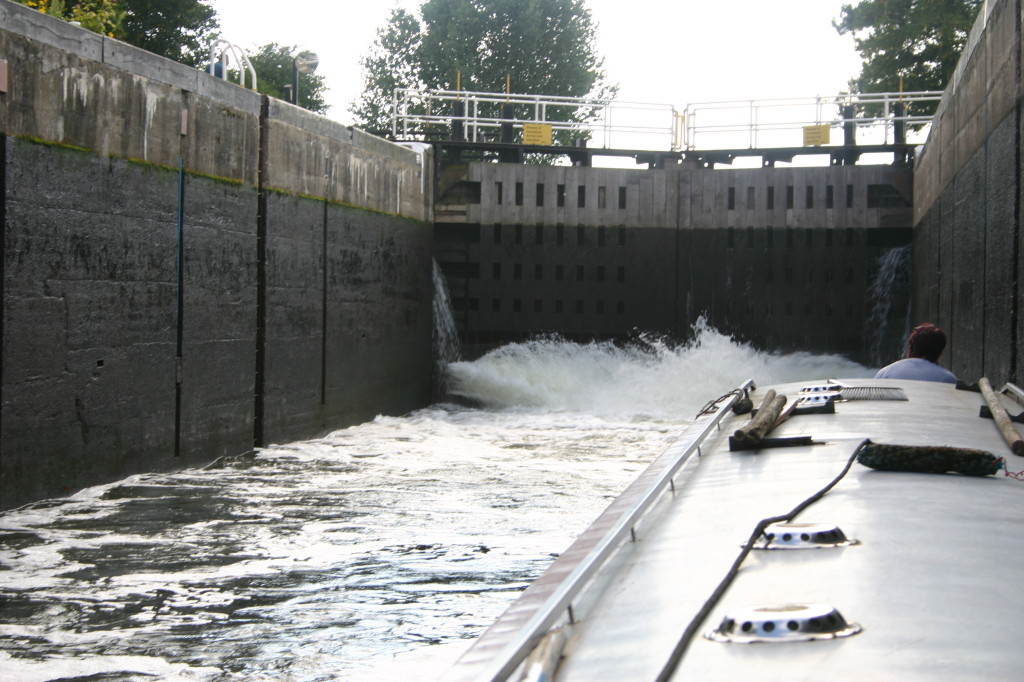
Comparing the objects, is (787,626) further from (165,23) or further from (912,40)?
(912,40)

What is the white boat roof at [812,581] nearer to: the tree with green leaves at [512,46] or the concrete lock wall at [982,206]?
the concrete lock wall at [982,206]

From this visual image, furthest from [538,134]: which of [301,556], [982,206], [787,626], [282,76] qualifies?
[282,76]

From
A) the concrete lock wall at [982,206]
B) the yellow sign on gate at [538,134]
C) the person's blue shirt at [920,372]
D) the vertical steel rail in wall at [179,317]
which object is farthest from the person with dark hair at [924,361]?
the yellow sign on gate at [538,134]

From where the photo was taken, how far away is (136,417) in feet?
27.1

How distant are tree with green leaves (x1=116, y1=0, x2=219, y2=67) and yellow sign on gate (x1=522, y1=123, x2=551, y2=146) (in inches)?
465

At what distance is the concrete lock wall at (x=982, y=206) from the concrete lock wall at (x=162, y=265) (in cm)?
613

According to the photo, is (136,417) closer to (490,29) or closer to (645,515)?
(645,515)

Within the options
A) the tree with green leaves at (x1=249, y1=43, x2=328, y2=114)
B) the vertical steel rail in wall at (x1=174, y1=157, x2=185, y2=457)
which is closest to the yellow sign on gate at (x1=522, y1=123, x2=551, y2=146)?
the vertical steel rail in wall at (x1=174, y1=157, x2=185, y2=457)

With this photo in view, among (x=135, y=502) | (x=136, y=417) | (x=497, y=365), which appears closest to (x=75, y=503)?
(x=135, y=502)

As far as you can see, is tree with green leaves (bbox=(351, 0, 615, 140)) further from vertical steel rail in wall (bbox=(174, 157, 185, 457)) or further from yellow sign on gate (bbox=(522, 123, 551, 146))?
vertical steel rail in wall (bbox=(174, 157, 185, 457))

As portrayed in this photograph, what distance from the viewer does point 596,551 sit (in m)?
2.43

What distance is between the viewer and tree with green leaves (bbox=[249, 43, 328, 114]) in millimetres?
40438

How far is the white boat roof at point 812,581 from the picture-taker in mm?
1743

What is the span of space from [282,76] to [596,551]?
42436 millimetres
